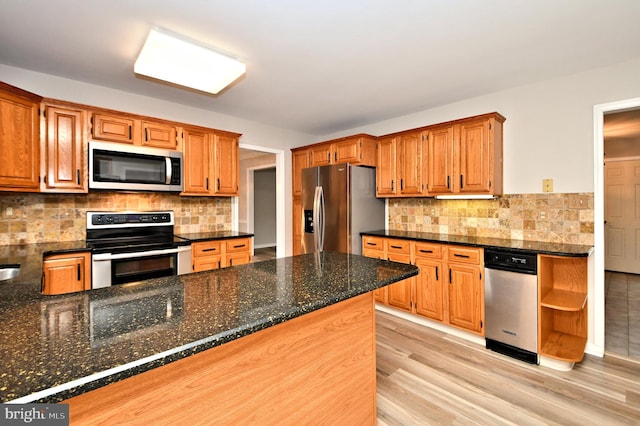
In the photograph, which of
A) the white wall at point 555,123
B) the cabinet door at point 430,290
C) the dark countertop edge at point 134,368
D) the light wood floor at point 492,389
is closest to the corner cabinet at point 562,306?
the light wood floor at point 492,389

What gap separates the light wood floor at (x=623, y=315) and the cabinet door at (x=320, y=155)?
11.5 feet

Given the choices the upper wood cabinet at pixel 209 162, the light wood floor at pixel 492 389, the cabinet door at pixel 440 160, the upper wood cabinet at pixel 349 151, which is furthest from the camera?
the upper wood cabinet at pixel 349 151

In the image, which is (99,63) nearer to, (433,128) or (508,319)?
(433,128)

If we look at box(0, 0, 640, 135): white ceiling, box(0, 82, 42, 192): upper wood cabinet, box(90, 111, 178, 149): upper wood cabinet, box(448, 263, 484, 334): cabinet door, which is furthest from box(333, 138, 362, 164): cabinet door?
box(0, 82, 42, 192): upper wood cabinet

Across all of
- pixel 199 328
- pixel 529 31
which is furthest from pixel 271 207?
pixel 199 328

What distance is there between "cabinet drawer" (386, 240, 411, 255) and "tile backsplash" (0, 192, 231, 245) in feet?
7.79

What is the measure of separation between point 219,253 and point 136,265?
0.81 metres

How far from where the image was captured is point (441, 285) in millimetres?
3059

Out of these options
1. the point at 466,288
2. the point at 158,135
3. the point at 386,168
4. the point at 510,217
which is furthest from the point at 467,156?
the point at 158,135

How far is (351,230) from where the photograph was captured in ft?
12.1

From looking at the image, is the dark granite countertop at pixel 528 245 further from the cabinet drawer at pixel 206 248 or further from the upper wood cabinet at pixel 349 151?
the cabinet drawer at pixel 206 248

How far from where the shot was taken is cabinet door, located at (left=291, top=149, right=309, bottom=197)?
14.9 feet

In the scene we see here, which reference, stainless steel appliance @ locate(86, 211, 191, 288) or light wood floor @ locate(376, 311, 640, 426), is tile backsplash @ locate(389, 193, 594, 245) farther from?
stainless steel appliance @ locate(86, 211, 191, 288)

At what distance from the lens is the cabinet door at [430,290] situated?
3.07 meters
